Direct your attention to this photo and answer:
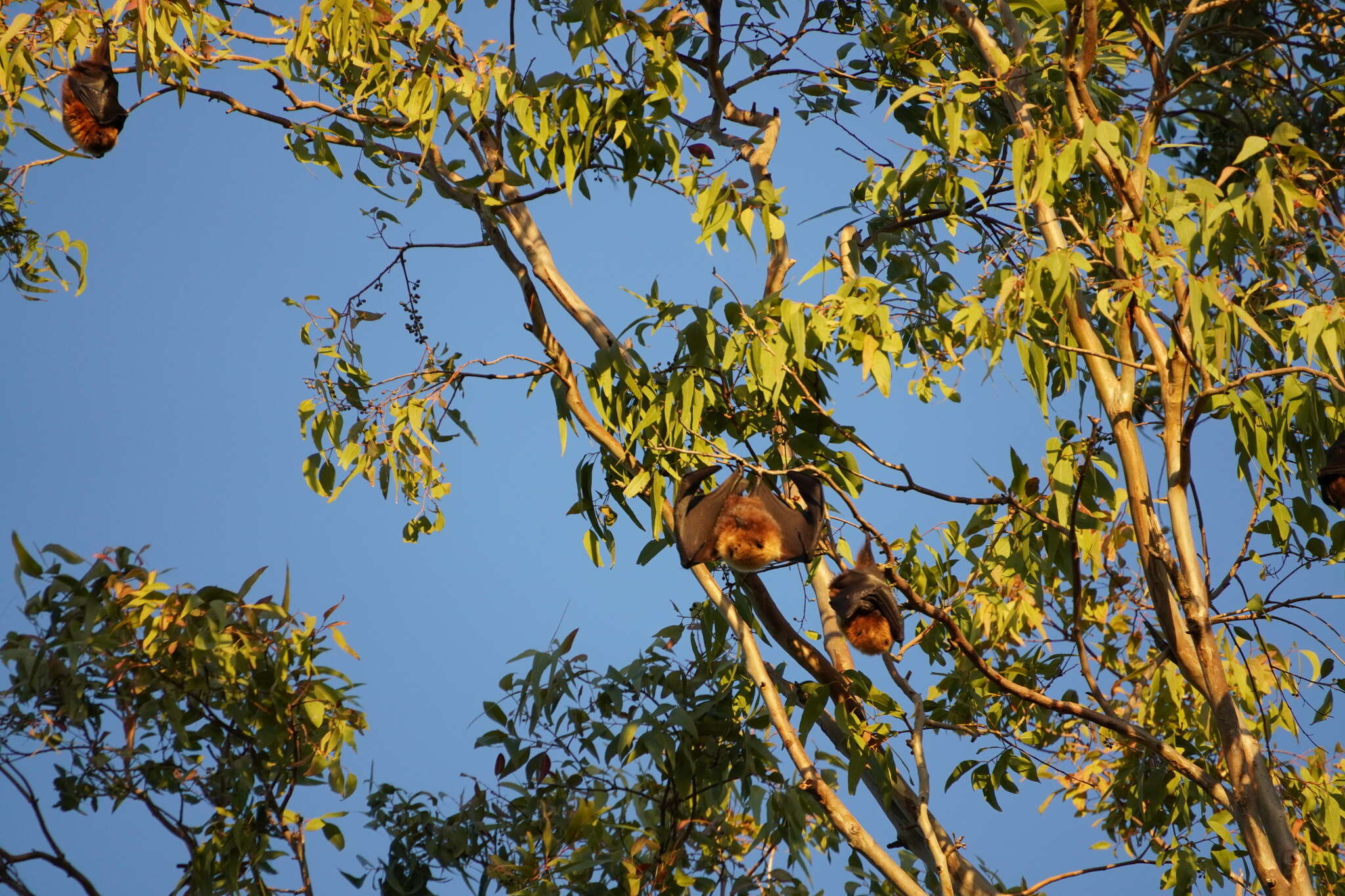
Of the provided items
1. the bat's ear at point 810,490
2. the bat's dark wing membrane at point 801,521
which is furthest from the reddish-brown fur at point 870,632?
the bat's ear at point 810,490

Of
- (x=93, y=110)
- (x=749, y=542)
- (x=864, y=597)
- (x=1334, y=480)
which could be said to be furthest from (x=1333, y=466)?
(x=93, y=110)

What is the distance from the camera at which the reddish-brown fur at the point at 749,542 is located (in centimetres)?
385

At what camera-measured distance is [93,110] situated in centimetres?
488

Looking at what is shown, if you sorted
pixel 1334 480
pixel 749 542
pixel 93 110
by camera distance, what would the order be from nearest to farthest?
pixel 1334 480 < pixel 749 542 < pixel 93 110

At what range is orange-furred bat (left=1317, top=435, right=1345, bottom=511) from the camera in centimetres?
366

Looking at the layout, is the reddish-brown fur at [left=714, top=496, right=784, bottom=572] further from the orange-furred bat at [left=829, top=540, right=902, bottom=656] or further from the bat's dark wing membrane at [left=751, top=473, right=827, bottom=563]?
the orange-furred bat at [left=829, top=540, right=902, bottom=656]

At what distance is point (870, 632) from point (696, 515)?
875mm

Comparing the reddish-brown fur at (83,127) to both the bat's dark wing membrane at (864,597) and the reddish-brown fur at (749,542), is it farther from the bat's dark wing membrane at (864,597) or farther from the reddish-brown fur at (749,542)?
the bat's dark wing membrane at (864,597)

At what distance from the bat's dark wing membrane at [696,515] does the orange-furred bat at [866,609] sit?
0.58 metres

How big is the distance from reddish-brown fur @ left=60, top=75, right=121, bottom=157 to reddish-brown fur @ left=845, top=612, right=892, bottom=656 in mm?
3409

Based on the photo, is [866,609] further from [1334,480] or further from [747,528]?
[1334,480]

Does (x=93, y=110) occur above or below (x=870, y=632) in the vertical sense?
above

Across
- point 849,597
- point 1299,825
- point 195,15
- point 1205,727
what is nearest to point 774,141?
point 849,597

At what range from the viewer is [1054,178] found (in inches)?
123
